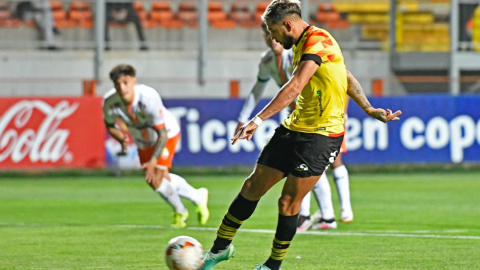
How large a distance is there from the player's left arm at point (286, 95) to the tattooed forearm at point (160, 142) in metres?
3.87

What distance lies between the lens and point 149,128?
10922mm

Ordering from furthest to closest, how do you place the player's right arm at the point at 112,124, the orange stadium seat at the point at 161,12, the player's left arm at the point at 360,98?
the orange stadium seat at the point at 161,12 < the player's right arm at the point at 112,124 < the player's left arm at the point at 360,98

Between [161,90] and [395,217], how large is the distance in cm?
1075

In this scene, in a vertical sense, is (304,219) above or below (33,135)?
above

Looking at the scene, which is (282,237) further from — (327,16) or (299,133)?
(327,16)

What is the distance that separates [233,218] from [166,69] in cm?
1751

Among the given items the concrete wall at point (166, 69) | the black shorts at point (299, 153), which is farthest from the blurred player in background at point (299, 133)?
the concrete wall at point (166, 69)

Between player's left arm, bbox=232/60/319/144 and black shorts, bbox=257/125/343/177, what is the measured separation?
17.2 inches

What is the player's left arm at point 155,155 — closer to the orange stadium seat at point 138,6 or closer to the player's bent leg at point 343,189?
the player's bent leg at point 343,189

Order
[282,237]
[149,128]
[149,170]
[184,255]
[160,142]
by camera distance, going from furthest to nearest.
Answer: [149,128] < [160,142] < [149,170] < [184,255] < [282,237]

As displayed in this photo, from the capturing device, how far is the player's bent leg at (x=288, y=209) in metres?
6.83

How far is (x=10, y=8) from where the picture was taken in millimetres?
24016

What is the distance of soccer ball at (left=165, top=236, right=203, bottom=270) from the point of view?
7008mm

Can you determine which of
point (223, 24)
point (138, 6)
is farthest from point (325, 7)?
point (138, 6)
